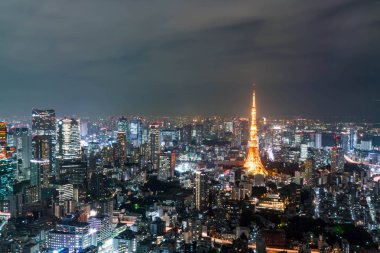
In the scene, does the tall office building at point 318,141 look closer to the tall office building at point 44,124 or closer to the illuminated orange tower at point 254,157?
the illuminated orange tower at point 254,157

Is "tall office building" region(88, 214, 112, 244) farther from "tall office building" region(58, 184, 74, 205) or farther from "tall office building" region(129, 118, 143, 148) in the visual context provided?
"tall office building" region(129, 118, 143, 148)

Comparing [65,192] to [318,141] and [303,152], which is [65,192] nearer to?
[303,152]

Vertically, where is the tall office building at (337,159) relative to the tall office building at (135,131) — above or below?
below

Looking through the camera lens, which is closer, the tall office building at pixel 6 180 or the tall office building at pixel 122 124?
the tall office building at pixel 6 180

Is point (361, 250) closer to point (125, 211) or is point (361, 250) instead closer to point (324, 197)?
point (324, 197)

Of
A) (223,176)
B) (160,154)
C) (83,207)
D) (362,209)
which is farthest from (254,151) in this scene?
(83,207)

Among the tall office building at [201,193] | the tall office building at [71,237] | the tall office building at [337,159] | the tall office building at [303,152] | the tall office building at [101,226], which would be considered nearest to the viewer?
the tall office building at [71,237]

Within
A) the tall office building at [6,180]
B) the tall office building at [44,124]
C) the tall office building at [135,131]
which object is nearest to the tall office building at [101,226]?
the tall office building at [6,180]

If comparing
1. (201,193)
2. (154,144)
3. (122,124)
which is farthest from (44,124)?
(201,193)
